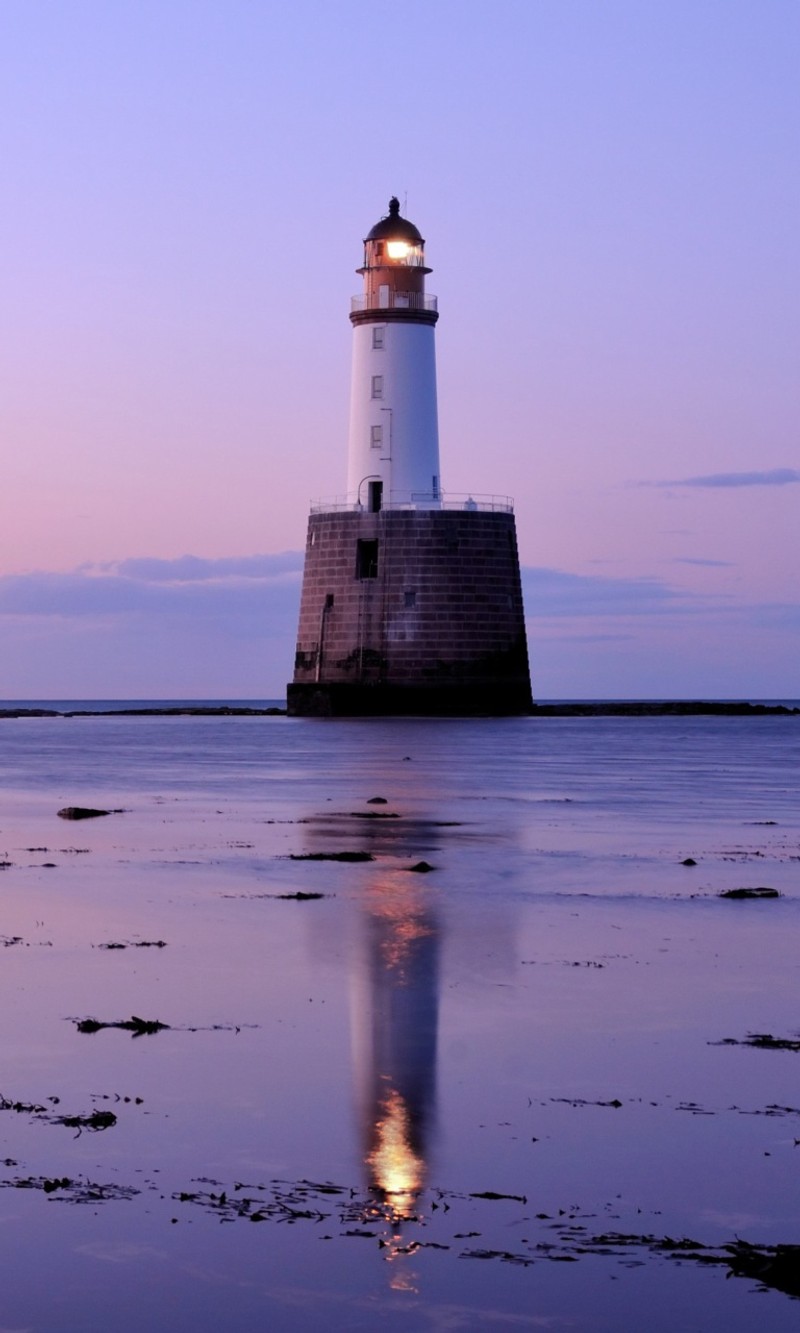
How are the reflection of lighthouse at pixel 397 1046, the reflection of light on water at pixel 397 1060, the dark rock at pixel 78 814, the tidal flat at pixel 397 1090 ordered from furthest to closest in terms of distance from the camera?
the dark rock at pixel 78 814 → the reflection of lighthouse at pixel 397 1046 → the reflection of light on water at pixel 397 1060 → the tidal flat at pixel 397 1090

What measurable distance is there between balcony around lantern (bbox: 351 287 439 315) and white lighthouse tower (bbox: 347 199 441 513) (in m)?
0.03

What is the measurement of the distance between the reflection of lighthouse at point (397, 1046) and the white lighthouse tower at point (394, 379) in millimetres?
42391

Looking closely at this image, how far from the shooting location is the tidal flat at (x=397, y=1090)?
15.4 feet

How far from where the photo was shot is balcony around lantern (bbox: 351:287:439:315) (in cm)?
5444

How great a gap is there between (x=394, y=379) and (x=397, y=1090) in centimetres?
4837

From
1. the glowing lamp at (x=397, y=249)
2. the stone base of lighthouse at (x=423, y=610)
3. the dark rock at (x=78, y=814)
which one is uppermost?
the glowing lamp at (x=397, y=249)

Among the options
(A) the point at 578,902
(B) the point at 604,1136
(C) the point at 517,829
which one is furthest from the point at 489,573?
(B) the point at 604,1136

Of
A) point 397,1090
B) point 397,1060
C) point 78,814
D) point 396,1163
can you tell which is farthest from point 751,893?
point 78,814

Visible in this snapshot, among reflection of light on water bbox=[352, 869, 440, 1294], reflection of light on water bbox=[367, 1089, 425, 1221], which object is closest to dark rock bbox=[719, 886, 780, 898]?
reflection of light on water bbox=[352, 869, 440, 1294]

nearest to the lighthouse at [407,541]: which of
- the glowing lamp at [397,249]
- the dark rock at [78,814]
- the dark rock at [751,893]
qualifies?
the glowing lamp at [397,249]

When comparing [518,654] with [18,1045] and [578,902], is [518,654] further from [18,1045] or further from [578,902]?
[18,1045]

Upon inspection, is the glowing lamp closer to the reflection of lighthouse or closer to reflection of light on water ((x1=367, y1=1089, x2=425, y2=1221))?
the reflection of lighthouse

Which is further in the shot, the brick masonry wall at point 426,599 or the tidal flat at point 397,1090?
the brick masonry wall at point 426,599

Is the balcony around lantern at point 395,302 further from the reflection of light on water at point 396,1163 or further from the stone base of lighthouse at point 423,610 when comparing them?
the reflection of light on water at point 396,1163
